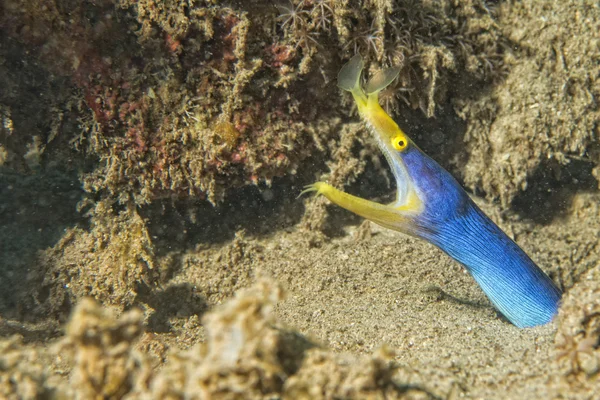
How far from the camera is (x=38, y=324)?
123 inches

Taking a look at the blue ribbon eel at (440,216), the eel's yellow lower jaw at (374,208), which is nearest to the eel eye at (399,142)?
the blue ribbon eel at (440,216)

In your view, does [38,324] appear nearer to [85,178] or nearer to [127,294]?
[127,294]

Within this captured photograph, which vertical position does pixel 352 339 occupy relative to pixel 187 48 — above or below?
below

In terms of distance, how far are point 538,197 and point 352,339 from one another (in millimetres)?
2950

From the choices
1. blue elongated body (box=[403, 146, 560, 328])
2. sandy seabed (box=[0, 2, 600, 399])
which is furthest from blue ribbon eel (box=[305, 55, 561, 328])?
sandy seabed (box=[0, 2, 600, 399])

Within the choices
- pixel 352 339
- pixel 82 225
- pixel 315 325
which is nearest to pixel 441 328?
pixel 352 339

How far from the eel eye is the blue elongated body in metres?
0.06

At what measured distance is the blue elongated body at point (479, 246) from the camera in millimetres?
2256

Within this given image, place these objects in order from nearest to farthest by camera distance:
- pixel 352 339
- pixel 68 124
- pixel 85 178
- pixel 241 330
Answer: pixel 241 330 < pixel 352 339 < pixel 68 124 < pixel 85 178

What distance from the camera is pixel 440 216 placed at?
2.27m

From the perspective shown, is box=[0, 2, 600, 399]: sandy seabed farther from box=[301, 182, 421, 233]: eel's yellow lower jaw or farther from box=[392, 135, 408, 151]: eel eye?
box=[392, 135, 408, 151]: eel eye

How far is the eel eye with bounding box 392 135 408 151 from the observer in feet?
7.06

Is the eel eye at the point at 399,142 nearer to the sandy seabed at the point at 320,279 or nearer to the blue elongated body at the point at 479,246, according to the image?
the blue elongated body at the point at 479,246

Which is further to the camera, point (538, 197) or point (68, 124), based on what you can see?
point (538, 197)
